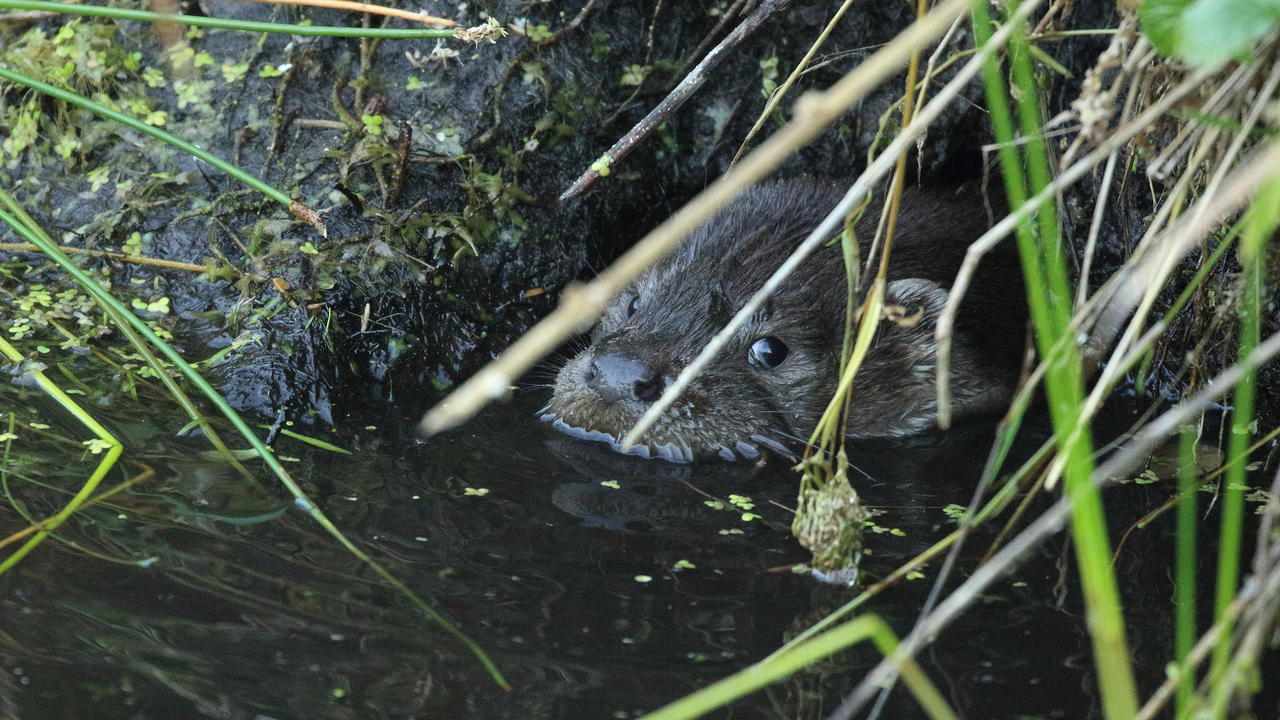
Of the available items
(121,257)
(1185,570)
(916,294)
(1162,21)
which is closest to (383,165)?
(121,257)

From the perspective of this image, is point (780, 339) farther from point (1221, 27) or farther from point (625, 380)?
point (1221, 27)

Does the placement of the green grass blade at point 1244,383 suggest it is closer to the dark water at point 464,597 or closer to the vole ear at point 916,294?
the dark water at point 464,597

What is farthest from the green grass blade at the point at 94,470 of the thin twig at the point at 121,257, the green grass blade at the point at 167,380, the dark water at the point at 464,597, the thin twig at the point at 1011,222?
the thin twig at the point at 1011,222

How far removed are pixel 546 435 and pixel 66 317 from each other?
1765 mm

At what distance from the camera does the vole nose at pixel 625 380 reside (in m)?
4.20

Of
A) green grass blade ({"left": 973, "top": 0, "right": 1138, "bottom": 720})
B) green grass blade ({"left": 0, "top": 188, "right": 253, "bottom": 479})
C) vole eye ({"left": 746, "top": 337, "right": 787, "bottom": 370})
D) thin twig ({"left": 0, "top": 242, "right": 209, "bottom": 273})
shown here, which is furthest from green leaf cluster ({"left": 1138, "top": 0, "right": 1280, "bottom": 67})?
thin twig ({"left": 0, "top": 242, "right": 209, "bottom": 273})

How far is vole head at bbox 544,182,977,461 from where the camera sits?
4340mm

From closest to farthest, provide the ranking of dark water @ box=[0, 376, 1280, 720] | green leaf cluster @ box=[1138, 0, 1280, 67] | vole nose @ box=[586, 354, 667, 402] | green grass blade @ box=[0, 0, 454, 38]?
green leaf cluster @ box=[1138, 0, 1280, 67] → dark water @ box=[0, 376, 1280, 720] → green grass blade @ box=[0, 0, 454, 38] → vole nose @ box=[586, 354, 667, 402]

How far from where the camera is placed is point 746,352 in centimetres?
459

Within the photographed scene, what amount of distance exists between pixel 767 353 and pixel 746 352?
77 mm

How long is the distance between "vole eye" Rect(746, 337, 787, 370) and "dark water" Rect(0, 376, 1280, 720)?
599 millimetres

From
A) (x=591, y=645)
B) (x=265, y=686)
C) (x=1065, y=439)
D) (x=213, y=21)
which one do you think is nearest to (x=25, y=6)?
(x=213, y=21)

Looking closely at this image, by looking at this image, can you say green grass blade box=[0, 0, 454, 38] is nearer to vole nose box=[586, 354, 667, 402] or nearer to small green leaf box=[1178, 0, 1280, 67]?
vole nose box=[586, 354, 667, 402]

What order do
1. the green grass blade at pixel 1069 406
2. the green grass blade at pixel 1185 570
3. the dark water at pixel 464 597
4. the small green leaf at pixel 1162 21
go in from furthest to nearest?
the dark water at pixel 464 597 → the small green leaf at pixel 1162 21 → the green grass blade at pixel 1185 570 → the green grass blade at pixel 1069 406
